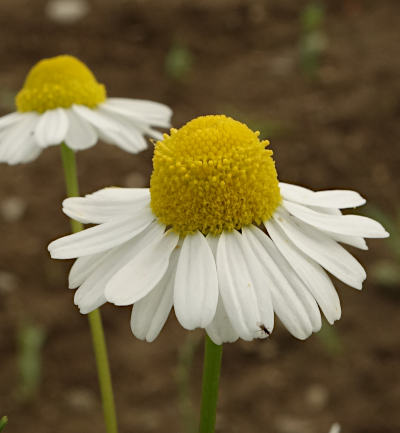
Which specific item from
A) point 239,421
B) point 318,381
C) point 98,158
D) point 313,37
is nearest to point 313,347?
point 318,381

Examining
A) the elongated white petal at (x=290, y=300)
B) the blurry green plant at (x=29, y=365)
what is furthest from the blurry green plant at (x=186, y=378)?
the elongated white petal at (x=290, y=300)

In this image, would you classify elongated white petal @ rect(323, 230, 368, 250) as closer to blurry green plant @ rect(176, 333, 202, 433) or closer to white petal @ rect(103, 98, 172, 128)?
white petal @ rect(103, 98, 172, 128)

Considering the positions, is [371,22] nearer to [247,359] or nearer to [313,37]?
[313,37]

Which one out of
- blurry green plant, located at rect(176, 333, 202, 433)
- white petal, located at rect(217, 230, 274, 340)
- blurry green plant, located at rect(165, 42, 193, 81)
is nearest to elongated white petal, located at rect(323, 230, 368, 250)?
white petal, located at rect(217, 230, 274, 340)

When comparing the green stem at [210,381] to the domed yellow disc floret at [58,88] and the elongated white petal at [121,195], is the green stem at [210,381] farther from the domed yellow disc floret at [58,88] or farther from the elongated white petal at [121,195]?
the domed yellow disc floret at [58,88]

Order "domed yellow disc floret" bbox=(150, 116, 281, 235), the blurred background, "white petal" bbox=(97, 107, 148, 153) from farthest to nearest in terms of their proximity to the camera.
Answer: the blurred background < "white petal" bbox=(97, 107, 148, 153) < "domed yellow disc floret" bbox=(150, 116, 281, 235)

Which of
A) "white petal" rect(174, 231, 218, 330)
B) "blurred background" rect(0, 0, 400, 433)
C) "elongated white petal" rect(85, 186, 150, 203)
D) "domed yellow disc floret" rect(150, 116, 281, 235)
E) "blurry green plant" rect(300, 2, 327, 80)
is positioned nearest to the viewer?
"white petal" rect(174, 231, 218, 330)

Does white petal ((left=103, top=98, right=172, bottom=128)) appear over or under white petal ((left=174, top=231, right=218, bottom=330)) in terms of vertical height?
over
